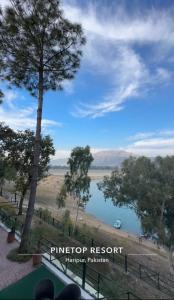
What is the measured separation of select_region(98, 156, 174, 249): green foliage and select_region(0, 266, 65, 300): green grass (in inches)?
514

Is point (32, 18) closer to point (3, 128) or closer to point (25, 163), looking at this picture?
point (3, 128)

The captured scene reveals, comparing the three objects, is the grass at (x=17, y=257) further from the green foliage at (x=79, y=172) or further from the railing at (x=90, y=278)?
the green foliage at (x=79, y=172)

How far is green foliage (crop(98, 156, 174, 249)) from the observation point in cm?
2070

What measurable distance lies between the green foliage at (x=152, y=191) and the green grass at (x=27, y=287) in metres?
13.0

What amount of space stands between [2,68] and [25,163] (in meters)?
8.97

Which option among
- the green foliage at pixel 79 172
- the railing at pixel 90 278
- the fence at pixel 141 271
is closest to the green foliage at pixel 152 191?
the green foliage at pixel 79 172

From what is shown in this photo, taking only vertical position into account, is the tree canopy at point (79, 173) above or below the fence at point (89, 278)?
above

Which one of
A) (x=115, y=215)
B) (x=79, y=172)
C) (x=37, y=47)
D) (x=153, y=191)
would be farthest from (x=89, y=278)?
(x=115, y=215)

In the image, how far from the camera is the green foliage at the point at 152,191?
2070 cm

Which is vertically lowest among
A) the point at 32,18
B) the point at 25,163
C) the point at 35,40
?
the point at 25,163

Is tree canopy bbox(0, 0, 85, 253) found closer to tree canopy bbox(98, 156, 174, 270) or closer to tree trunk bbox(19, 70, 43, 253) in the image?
tree trunk bbox(19, 70, 43, 253)

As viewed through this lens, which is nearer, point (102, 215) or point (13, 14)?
point (13, 14)

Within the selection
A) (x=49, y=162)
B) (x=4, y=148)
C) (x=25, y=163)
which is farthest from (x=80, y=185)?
(x=4, y=148)

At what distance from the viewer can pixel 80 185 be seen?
89.0 feet
